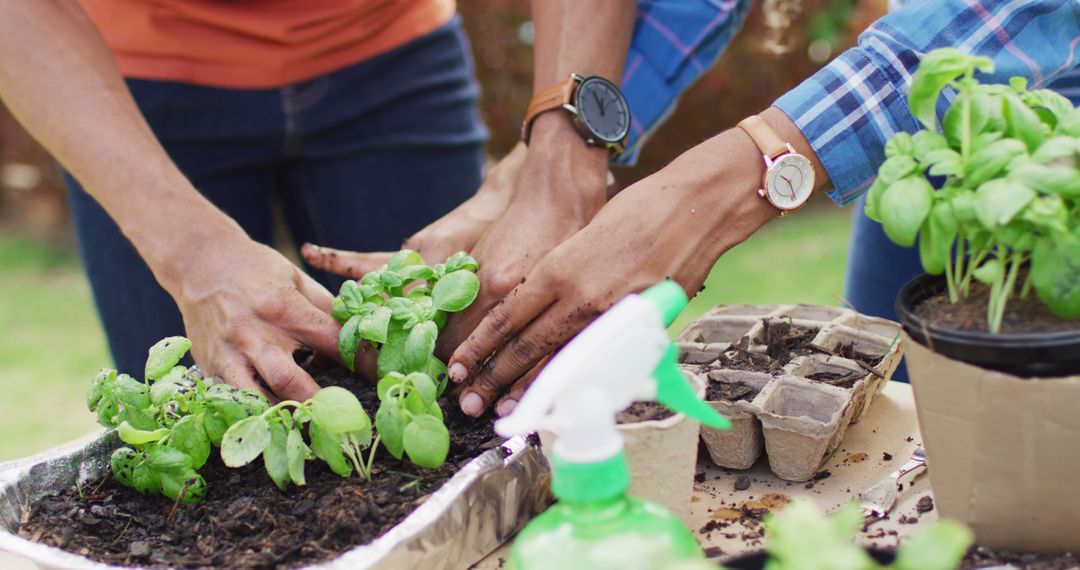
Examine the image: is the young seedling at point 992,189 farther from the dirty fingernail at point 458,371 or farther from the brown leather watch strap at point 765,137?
the dirty fingernail at point 458,371

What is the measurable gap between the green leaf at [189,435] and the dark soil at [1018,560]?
754 mm

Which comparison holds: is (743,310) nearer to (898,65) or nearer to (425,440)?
(898,65)

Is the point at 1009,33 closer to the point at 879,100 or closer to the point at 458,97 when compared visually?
the point at 879,100

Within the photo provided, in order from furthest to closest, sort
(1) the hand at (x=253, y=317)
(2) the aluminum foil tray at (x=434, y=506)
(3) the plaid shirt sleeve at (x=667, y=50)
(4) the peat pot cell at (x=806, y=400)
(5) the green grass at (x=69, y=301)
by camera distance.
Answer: (5) the green grass at (x=69, y=301), (3) the plaid shirt sleeve at (x=667, y=50), (1) the hand at (x=253, y=317), (4) the peat pot cell at (x=806, y=400), (2) the aluminum foil tray at (x=434, y=506)

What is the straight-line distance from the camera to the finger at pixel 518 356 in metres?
1.11

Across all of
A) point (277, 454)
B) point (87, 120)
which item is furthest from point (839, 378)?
point (87, 120)

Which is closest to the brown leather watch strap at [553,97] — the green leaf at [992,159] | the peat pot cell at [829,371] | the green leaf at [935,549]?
the peat pot cell at [829,371]

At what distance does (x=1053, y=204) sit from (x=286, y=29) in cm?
139

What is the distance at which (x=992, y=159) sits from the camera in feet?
2.42

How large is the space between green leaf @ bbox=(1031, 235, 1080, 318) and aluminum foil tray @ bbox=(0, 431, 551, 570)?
507 mm

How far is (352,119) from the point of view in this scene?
1.82 m

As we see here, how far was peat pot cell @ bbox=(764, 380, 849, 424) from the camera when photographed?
1067 millimetres

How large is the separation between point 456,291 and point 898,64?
0.58m

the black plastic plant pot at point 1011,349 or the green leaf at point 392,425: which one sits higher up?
the black plastic plant pot at point 1011,349
